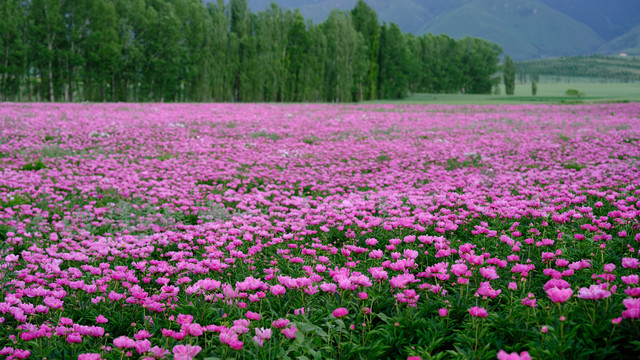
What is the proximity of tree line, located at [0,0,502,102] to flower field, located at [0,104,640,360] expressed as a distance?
101 feet

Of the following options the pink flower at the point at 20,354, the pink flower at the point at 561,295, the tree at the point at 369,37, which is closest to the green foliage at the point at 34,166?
the pink flower at the point at 20,354

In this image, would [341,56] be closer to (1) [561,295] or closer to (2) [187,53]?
(2) [187,53]

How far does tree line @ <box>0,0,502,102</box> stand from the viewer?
35.4 metres

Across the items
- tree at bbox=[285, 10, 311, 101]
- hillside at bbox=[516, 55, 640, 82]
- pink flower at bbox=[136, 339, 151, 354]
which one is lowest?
pink flower at bbox=[136, 339, 151, 354]

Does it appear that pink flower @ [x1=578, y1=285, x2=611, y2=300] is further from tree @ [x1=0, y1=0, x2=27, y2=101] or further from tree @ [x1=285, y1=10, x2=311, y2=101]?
tree @ [x1=285, y1=10, x2=311, y2=101]

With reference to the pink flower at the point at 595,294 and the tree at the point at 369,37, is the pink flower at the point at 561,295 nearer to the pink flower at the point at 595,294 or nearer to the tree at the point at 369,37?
the pink flower at the point at 595,294

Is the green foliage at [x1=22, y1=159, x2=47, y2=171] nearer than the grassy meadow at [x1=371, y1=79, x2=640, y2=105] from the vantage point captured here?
Yes

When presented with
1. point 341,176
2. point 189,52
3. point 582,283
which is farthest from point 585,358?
point 189,52

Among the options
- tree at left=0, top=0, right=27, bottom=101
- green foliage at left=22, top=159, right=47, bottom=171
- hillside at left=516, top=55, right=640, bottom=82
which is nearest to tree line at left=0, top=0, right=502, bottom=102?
tree at left=0, top=0, right=27, bottom=101

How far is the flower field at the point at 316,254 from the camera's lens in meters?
2.29

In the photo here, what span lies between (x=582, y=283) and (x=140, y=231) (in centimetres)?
450

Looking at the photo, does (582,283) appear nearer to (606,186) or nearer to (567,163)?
(606,186)

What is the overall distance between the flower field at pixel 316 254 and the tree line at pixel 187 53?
30.7 metres

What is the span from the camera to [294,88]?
46688 mm
